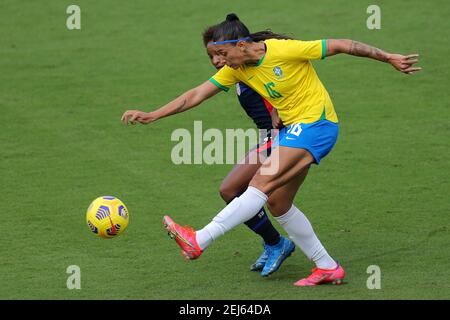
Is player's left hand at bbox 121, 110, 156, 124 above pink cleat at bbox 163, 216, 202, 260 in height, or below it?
above

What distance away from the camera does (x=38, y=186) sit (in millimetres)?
10820

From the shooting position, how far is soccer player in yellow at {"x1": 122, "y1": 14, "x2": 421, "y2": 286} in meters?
A: 7.32

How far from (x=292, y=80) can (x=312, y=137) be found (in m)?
0.49

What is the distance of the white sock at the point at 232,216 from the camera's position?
723 centimetres

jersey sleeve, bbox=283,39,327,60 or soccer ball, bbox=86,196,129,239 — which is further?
soccer ball, bbox=86,196,129,239

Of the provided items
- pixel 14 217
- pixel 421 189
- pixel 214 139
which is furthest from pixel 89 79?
pixel 421 189

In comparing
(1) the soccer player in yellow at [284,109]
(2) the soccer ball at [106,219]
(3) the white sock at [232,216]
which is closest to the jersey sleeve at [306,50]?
(1) the soccer player in yellow at [284,109]

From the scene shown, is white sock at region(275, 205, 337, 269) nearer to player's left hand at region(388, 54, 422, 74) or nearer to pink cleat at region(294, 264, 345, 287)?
pink cleat at region(294, 264, 345, 287)

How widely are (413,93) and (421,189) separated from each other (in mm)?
3518

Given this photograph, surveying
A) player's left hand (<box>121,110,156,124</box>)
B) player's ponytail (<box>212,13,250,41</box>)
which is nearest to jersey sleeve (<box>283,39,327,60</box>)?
player's ponytail (<box>212,13,250,41</box>)

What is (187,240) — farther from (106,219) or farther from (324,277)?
(324,277)

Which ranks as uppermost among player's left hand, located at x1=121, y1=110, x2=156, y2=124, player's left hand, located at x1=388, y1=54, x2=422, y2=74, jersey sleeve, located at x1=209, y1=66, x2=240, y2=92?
player's left hand, located at x1=388, y1=54, x2=422, y2=74
